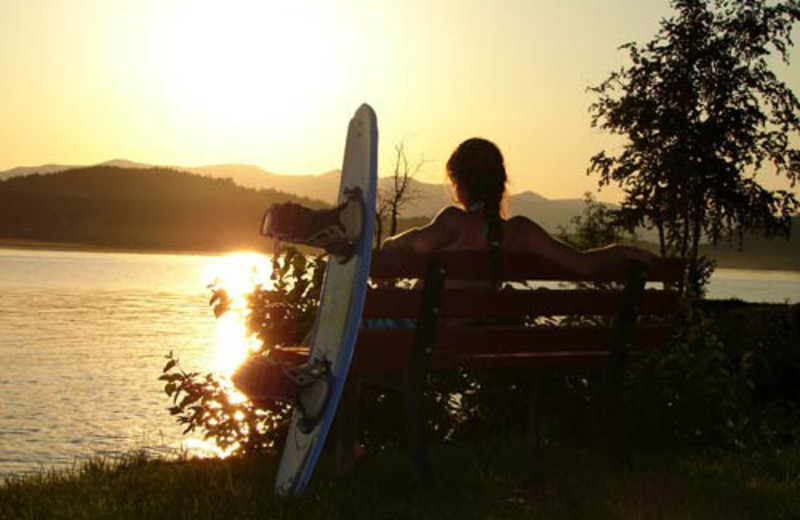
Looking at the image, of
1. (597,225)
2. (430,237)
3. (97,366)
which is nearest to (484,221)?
(430,237)

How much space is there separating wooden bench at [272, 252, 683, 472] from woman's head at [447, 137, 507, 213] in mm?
345

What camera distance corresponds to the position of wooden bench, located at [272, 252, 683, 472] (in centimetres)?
521

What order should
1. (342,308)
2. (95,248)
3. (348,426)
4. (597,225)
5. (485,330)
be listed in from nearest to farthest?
1. (342,308)
2. (485,330)
3. (348,426)
4. (597,225)
5. (95,248)

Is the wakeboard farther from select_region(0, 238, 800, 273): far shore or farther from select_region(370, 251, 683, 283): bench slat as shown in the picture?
select_region(0, 238, 800, 273): far shore

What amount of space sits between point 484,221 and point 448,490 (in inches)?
59.7

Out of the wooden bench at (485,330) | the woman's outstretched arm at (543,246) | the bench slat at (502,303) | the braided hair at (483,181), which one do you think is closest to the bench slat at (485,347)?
the wooden bench at (485,330)

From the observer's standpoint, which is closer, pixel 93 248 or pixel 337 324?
pixel 337 324

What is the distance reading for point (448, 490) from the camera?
224 inches

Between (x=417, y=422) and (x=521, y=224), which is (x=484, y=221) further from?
(x=417, y=422)

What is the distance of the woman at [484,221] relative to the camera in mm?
5504

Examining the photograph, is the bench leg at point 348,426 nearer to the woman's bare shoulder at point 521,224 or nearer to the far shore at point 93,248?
the woman's bare shoulder at point 521,224

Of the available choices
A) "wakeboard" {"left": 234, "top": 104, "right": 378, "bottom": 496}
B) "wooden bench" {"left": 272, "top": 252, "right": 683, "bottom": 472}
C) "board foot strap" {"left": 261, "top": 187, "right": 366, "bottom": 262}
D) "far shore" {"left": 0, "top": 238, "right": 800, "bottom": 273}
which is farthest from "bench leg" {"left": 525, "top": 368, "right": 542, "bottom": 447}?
"far shore" {"left": 0, "top": 238, "right": 800, "bottom": 273}

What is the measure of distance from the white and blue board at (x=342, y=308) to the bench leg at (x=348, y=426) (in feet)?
2.03

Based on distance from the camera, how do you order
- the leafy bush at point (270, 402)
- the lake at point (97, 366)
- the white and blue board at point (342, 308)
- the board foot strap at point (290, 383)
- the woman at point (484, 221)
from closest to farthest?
the white and blue board at point (342, 308) → the board foot strap at point (290, 383) → the woman at point (484, 221) → the leafy bush at point (270, 402) → the lake at point (97, 366)
